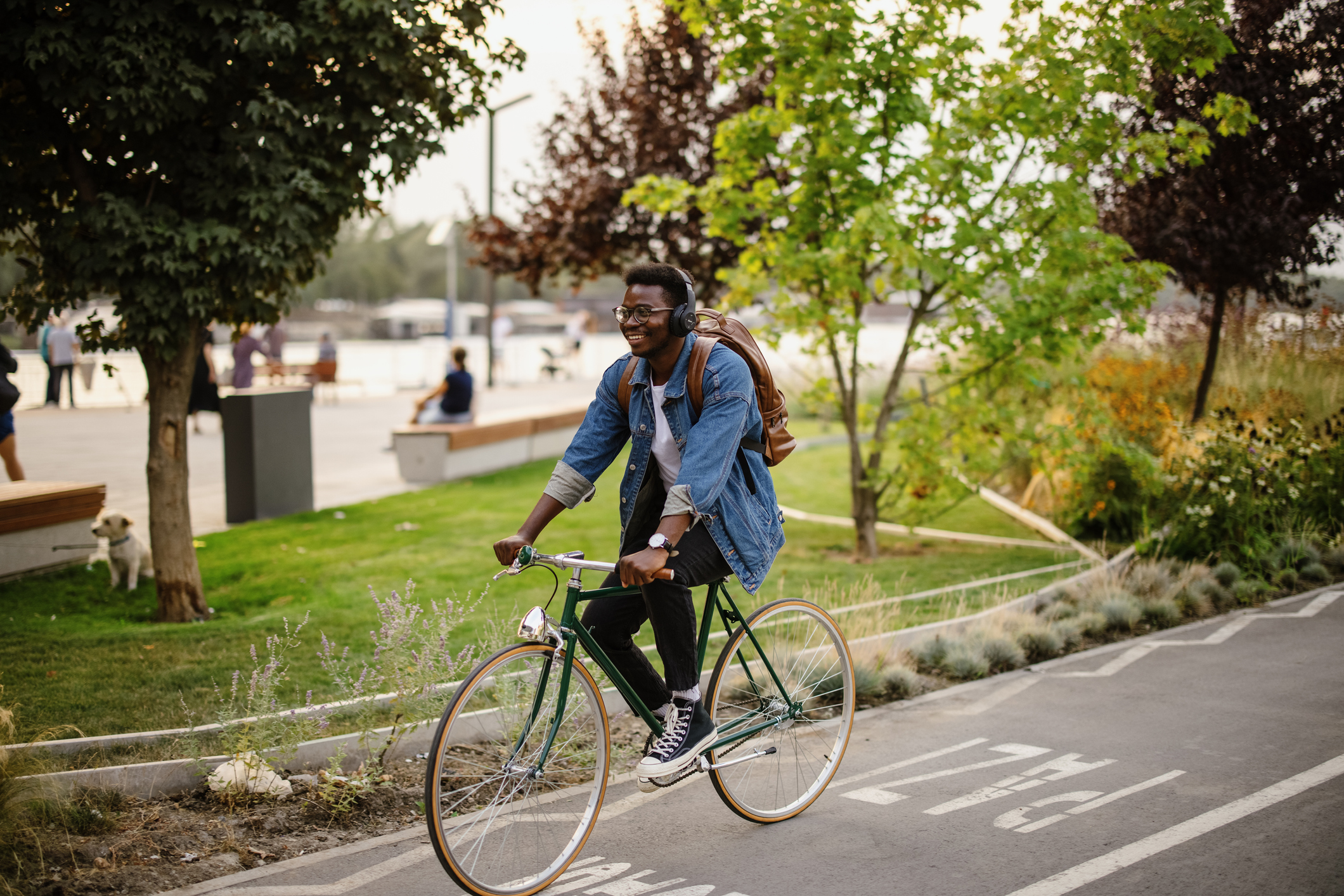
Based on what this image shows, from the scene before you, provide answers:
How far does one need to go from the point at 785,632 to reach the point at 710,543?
87cm

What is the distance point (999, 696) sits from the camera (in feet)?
19.5

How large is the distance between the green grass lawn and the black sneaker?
2.28 m

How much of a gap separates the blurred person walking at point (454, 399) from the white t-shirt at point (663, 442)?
10550 millimetres

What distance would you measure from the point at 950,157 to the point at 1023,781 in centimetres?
535

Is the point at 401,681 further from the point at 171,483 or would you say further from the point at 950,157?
the point at 950,157

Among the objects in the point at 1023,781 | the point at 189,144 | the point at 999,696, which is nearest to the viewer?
the point at 1023,781

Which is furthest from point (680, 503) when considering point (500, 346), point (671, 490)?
point (500, 346)

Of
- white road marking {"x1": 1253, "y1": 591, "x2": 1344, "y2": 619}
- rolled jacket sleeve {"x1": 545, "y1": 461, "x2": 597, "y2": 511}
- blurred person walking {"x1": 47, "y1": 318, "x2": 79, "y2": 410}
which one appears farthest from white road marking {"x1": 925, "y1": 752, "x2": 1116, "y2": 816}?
blurred person walking {"x1": 47, "y1": 318, "x2": 79, "y2": 410}

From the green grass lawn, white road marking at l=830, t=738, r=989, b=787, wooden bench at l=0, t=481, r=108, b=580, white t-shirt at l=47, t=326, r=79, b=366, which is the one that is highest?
white t-shirt at l=47, t=326, r=79, b=366

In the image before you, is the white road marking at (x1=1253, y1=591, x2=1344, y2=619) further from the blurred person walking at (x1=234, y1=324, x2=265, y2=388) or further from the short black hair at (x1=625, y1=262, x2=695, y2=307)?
the blurred person walking at (x1=234, y1=324, x2=265, y2=388)

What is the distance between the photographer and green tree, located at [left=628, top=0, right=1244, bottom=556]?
8.17m

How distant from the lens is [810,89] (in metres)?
8.23

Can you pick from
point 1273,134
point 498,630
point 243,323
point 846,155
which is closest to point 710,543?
point 498,630

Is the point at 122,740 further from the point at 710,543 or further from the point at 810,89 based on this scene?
the point at 810,89
